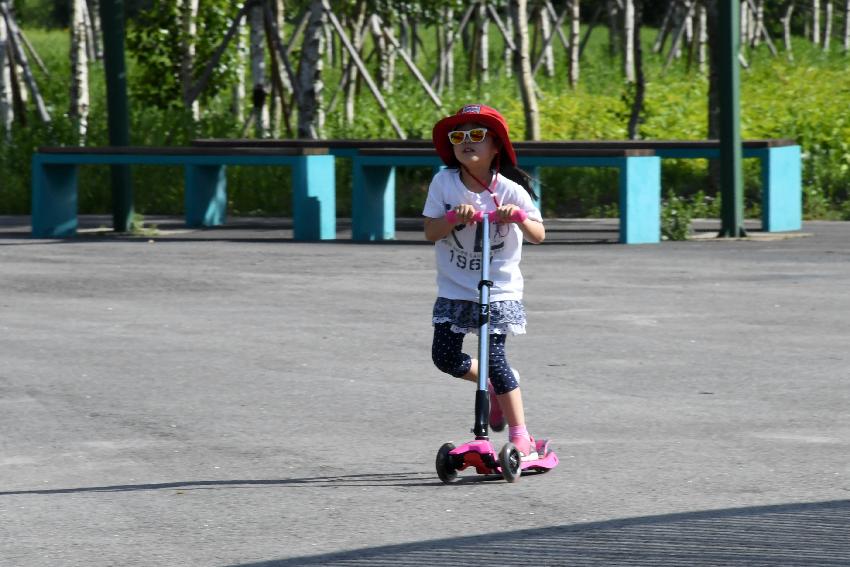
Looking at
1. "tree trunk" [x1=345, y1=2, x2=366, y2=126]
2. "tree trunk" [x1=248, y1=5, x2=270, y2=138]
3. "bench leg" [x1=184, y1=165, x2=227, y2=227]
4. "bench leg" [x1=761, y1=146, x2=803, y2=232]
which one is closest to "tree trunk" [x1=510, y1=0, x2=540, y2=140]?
"tree trunk" [x1=248, y1=5, x2=270, y2=138]

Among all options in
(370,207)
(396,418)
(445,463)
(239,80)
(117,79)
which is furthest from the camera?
(239,80)

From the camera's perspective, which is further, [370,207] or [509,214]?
[370,207]

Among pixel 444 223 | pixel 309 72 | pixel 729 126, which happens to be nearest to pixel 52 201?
pixel 309 72

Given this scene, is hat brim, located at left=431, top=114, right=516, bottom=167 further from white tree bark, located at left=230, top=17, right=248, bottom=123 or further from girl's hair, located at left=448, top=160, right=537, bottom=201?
white tree bark, located at left=230, top=17, right=248, bottom=123

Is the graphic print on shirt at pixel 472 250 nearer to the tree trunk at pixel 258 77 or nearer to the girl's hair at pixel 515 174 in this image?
the girl's hair at pixel 515 174

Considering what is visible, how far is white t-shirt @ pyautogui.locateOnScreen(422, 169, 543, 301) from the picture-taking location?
6867 mm

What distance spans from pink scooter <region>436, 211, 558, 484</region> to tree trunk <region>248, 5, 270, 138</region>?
66.4 ft

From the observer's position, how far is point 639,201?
17125 mm

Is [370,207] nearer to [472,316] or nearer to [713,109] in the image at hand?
[713,109]

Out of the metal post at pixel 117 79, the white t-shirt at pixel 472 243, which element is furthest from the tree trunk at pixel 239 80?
the white t-shirt at pixel 472 243

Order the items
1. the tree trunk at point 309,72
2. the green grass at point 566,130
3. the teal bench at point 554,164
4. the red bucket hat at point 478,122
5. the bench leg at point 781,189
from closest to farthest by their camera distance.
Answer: the red bucket hat at point 478,122 → the teal bench at point 554,164 → the bench leg at point 781,189 → the green grass at point 566,130 → the tree trunk at point 309,72

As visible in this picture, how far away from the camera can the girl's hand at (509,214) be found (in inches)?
262

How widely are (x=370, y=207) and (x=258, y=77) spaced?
10.4 m

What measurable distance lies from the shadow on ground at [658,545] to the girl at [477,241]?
3.41 ft
